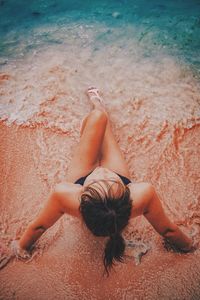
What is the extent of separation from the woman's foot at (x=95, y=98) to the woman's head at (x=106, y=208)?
125cm

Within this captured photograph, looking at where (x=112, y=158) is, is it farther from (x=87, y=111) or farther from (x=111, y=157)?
(x=87, y=111)

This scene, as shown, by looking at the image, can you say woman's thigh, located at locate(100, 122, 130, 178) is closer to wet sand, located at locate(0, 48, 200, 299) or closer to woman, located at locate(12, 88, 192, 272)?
woman, located at locate(12, 88, 192, 272)

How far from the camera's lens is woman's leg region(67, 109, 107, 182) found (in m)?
2.16

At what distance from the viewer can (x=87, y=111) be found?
2.93 m

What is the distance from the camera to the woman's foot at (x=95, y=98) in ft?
8.93

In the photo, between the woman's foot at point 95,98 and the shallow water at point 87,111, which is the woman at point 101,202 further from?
the woman's foot at point 95,98

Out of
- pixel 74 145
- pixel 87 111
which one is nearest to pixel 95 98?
pixel 87 111

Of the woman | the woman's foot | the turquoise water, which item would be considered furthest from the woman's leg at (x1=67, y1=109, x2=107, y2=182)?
the turquoise water

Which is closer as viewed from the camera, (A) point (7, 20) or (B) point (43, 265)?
(B) point (43, 265)

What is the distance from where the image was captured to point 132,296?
70.3 inches

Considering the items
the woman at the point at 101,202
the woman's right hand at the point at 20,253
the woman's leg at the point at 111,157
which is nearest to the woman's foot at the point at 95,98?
the woman's leg at the point at 111,157

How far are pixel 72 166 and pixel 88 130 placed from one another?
1.08 ft

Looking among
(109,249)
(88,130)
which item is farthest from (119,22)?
(109,249)

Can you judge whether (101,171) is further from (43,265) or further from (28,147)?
(28,147)
